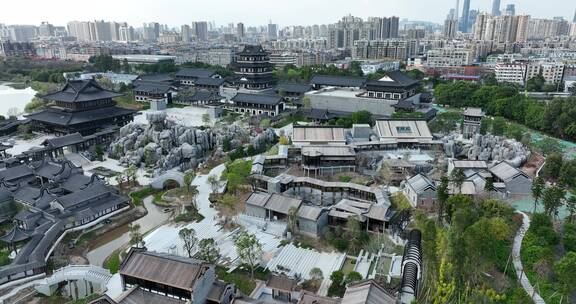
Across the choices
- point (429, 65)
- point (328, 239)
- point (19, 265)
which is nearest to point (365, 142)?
point (328, 239)

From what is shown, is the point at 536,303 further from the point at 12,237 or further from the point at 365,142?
the point at 12,237

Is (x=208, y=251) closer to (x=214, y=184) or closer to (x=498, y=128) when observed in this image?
(x=214, y=184)

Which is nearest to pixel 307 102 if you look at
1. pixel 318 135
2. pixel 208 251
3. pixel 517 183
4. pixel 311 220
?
pixel 318 135

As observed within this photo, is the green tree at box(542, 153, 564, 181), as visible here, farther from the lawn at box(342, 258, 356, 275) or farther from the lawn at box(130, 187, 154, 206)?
the lawn at box(130, 187, 154, 206)

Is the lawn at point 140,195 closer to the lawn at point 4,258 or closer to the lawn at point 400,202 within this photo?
the lawn at point 4,258

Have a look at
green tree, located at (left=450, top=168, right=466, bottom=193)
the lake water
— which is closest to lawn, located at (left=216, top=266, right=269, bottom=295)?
green tree, located at (left=450, top=168, right=466, bottom=193)

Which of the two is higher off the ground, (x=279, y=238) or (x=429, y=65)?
(x=429, y=65)

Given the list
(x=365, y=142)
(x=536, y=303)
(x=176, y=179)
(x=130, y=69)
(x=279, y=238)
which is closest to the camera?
(x=536, y=303)
